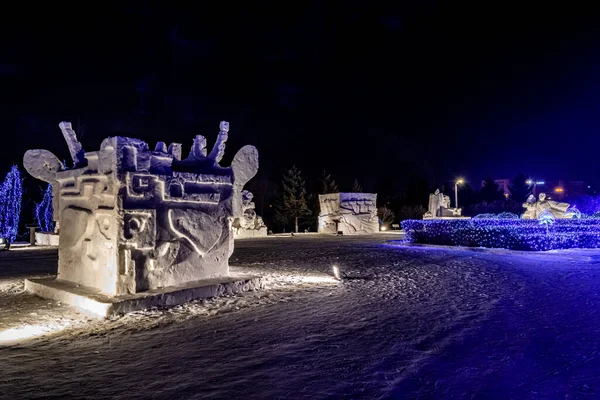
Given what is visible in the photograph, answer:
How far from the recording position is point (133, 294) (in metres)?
6.55

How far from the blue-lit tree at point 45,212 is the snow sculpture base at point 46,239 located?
676 centimetres

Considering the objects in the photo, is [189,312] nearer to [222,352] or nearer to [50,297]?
[222,352]

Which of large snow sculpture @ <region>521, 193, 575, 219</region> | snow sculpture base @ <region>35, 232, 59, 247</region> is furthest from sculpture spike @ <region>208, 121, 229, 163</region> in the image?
large snow sculpture @ <region>521, 193, 575, 219</region>

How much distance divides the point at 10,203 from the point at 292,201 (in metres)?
18.8

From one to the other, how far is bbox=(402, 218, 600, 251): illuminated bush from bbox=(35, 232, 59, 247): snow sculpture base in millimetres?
15453

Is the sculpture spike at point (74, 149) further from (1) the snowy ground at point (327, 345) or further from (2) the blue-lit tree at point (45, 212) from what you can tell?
(2) the blue-lit tree at point (45, 212)

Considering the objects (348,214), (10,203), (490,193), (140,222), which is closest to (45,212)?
(10,203)

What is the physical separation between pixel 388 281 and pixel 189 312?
13.8 feet

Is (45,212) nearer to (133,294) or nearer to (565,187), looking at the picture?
(133,294)

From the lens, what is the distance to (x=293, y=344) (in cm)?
460

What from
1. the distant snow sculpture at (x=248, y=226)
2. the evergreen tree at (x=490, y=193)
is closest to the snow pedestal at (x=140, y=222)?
the distant snow sculpture at (x=248, y=226)

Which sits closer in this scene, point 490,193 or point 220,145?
point 220,145

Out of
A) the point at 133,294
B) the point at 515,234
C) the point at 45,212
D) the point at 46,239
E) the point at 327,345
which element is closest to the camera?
the point at 327,345

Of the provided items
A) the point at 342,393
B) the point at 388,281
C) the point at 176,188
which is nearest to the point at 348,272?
the point at 388,281
